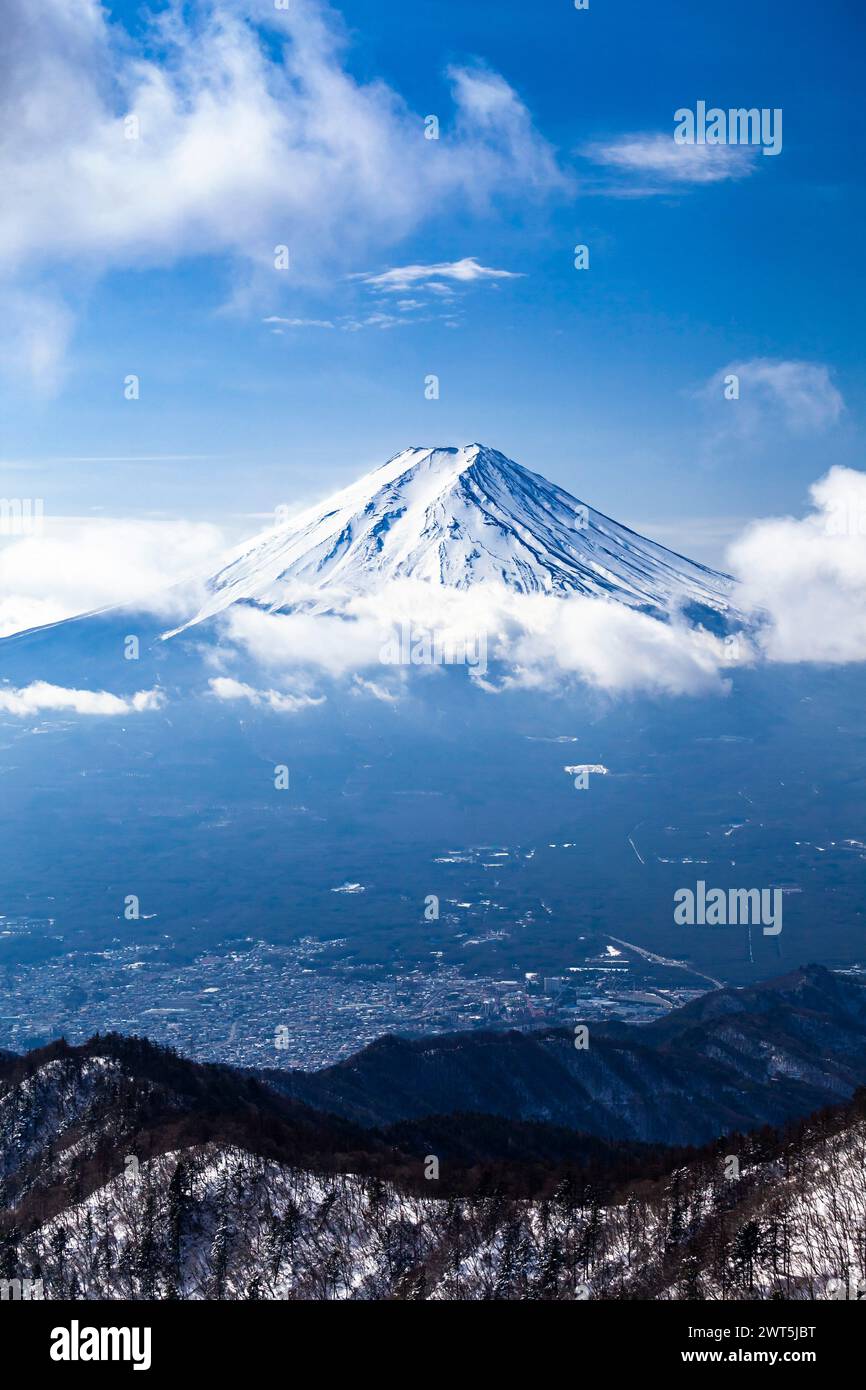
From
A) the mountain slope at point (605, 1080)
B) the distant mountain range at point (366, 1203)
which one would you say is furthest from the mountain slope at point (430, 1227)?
the mountain slope at point (605, 1080)

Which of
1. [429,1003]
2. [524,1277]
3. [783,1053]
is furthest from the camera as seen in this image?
[429,1003]

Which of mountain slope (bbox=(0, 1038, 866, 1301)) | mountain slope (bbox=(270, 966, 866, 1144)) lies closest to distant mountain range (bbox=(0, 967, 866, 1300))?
mountain slope (bbox=(0, 1038, 866, 1301))

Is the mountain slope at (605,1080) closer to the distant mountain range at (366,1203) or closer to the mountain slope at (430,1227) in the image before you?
the distant mountain range at (366,1203)

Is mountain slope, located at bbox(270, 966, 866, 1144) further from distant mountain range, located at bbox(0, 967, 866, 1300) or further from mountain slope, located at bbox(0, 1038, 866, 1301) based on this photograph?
mountain slope, located at bbox(0, 1038, 866, 1301)

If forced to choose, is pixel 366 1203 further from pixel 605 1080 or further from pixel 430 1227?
pixel 605 1080

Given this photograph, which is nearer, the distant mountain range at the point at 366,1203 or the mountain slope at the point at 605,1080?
the distant mountain range at the point at 366,1203

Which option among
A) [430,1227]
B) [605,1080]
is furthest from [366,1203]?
[605,1080]

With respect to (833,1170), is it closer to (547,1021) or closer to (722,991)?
(722,991)

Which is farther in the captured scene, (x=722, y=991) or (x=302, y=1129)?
(x=722, y=991)
